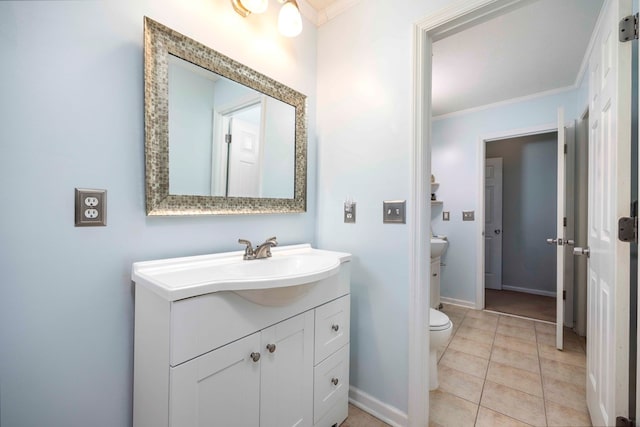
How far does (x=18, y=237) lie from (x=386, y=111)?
1.56 metres

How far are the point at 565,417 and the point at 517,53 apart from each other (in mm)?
2417

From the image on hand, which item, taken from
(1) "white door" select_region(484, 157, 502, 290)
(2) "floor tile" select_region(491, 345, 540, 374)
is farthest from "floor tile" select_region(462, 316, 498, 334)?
(1) "white door" select_region(484, 157, 502, 290)

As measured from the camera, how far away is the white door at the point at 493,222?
12.4 ft

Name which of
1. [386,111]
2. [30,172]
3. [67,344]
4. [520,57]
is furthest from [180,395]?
[520,57]

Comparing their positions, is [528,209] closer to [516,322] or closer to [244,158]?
[516,322]

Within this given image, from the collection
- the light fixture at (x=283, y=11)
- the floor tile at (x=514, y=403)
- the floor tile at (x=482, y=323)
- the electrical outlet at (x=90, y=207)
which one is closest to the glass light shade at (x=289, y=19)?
the light fixture at (x=283, y=11)

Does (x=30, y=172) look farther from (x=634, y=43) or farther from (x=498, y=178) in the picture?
(x=498, y=178)

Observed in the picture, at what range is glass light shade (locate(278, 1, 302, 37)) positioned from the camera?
53.1 inches

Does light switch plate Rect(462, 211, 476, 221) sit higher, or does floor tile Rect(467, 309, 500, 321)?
light switch plate Rect(462, 211, 476, 221)

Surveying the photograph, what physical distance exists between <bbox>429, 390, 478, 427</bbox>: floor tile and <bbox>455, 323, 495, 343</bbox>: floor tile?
94cm

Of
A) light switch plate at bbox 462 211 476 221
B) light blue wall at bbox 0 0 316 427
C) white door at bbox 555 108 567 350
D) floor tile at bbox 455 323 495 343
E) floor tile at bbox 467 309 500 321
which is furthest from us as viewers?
light switch plate at bbox 462 211 476 221

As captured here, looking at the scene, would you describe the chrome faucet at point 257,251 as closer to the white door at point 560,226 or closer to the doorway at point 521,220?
the white door at point 560,226

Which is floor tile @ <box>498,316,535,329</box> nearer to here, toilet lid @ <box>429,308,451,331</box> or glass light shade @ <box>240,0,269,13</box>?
toilet lid @ <box>429,308,451,331</box>

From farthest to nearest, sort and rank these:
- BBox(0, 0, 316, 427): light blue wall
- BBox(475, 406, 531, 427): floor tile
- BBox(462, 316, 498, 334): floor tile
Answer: BBox(462, 316, 498, 334): floor tile < BBox(475, 406, 531, 427): floor tile < BBox(0, 0, 316, 427): light blue wall
